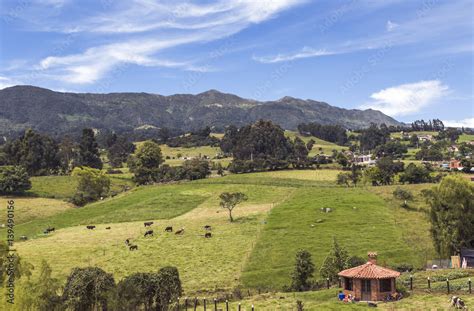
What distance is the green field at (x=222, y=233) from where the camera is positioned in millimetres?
64125

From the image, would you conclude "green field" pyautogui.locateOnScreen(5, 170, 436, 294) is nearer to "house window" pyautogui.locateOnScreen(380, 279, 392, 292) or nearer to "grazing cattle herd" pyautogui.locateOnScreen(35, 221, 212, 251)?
"grazing cattle herd" pyautogui.locateOnScreen(35, 221, 212, 251)

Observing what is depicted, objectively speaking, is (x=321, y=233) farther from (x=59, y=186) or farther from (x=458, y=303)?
(x=59, y=186)

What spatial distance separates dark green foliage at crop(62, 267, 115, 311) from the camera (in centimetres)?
4547

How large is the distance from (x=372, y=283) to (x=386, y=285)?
129 centimetres

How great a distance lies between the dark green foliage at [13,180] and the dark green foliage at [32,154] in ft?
123

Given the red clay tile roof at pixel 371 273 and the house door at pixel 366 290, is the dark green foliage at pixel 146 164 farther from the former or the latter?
the house door at pixel 366 290

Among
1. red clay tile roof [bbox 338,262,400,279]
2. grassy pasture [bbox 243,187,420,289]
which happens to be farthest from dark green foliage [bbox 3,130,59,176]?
red clay tile roof [bbox 338,262,400,279]

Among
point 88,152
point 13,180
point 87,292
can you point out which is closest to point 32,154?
point 88,152

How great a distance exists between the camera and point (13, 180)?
126188mm

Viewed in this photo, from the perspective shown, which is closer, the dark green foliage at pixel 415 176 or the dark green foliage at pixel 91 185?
the dark green foliage at pixel 415 176

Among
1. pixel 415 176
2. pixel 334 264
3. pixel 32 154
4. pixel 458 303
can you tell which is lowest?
pixel 334 264

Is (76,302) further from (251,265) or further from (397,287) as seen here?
(397,287)

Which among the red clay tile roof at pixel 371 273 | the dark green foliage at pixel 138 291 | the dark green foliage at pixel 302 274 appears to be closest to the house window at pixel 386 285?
the red clay tile roof at pixel 371 273

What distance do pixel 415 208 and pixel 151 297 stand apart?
5831 centimetres
